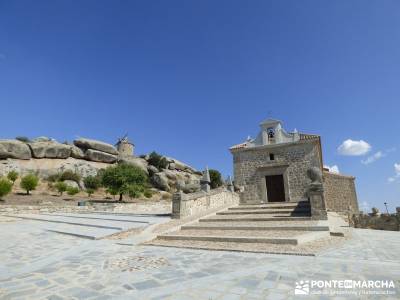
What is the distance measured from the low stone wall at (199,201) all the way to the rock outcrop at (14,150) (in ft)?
116

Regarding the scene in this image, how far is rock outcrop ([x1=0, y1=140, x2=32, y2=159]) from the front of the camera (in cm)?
3469

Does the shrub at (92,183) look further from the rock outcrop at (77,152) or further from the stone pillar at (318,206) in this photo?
the stone pillar at (318,206)

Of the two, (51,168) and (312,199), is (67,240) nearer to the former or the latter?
(312,199)

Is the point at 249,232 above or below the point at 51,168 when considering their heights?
below

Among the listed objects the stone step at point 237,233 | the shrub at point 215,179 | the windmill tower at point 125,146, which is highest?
the windmill tower at point 125,146

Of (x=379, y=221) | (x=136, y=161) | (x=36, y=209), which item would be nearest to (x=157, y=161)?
(x=136, y=161)

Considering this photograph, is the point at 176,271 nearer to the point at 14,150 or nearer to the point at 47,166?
the point at 47,166

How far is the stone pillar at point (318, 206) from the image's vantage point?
9.16 metres

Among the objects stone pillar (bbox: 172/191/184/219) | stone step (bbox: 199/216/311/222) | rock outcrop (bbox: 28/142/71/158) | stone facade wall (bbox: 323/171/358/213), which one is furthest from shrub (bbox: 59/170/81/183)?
stone facade wall (bbox: 323/171/358/213)

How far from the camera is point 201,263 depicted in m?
4.76

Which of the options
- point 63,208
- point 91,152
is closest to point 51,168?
point 91,152

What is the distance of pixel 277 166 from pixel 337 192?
380 inches

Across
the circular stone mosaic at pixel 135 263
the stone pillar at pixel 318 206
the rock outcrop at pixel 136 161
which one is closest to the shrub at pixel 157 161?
the rock outcrop at pixel 136 161

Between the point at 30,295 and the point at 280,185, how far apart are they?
16.0m
